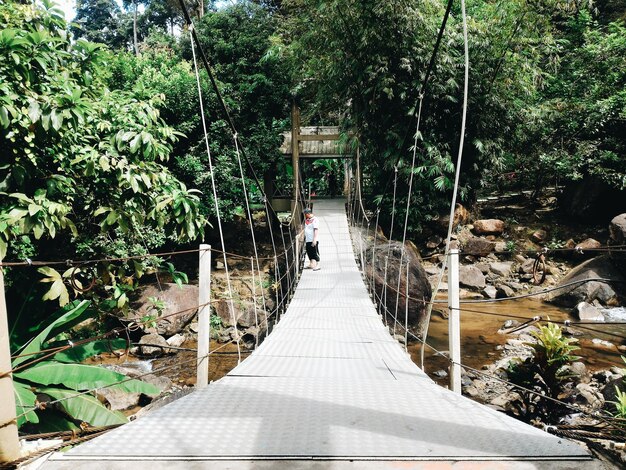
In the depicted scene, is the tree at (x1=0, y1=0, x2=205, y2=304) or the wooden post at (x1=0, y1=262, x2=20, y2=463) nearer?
the wooden post at (x1=0, y1=262, x2=20, y2=463)

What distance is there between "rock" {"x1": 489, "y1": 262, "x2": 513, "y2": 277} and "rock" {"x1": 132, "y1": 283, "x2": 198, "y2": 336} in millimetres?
4998

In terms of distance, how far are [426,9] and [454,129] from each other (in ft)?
6.35

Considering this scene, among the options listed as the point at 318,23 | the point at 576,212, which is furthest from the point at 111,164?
the point at 576,212

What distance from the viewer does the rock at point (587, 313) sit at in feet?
17.1

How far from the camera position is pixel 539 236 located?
7.44 metres

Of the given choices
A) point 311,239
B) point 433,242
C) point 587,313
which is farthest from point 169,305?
point 587,313

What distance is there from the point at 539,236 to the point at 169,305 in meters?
6.59

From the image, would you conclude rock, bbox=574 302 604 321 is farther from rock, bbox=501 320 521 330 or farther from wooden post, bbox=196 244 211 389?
wooden post, bbox=196 244 211 389

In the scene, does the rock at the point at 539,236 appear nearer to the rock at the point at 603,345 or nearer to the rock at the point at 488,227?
the rock at the point at 488,227

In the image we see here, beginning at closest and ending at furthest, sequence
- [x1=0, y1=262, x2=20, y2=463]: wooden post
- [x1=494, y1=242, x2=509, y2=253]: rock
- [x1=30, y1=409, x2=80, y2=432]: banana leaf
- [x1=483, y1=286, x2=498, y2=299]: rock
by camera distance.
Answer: [x1=0, y1=262, x2=20, y2=463]: wooden post < [x1=30, y1=409, x2=80, y2=432]: banana leaf < [x1=483, y1=286, x2=498, y2=299]: rock < [x1=494, y1=242, x2=509, y2=253]: rock

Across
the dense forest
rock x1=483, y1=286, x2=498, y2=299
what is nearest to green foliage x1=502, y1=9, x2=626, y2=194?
the dense forest

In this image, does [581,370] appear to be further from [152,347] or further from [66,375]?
[152,347]

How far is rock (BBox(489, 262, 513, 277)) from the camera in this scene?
22.4ft

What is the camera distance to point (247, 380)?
158 centimetres
